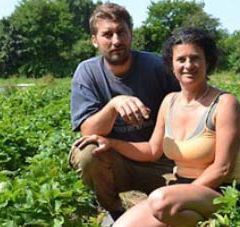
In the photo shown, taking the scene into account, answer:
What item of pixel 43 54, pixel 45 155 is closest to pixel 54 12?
pixel 43 54

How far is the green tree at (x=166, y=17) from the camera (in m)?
71.1

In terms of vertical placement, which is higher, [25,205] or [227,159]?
[227,159]

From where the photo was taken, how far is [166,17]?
3137 inches

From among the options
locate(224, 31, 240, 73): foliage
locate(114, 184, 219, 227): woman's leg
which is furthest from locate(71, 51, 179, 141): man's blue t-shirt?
locate(224, 31, 240, 73): foliage

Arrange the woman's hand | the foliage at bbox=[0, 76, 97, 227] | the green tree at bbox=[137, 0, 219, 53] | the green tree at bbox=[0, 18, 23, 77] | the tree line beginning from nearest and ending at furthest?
the foliage at bbox=[0, 76, 97, 227] < the woman's hand < the green tree at bbox=[0, 18, 23, 77] < the tree line < the green tree at bbox=[137, 0, 219, 53]

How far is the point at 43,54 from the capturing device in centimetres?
6594

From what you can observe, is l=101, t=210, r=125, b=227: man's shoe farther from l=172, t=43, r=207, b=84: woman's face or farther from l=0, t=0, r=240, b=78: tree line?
l=0, t=0, r=240, b=78: tree line

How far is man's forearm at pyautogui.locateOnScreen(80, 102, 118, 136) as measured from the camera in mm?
4449

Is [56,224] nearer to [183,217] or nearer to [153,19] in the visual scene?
[183,217]

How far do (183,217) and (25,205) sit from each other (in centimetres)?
82

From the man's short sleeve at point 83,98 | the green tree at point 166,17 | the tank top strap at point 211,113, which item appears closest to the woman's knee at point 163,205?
the tank top strap at point 211,113

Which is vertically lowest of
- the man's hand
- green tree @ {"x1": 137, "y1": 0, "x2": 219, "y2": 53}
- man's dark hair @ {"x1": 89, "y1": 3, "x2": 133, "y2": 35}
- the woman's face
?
the man's hand

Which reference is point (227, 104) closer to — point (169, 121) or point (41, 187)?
point (169, 121)

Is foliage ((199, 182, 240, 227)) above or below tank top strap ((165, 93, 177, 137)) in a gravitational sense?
below
